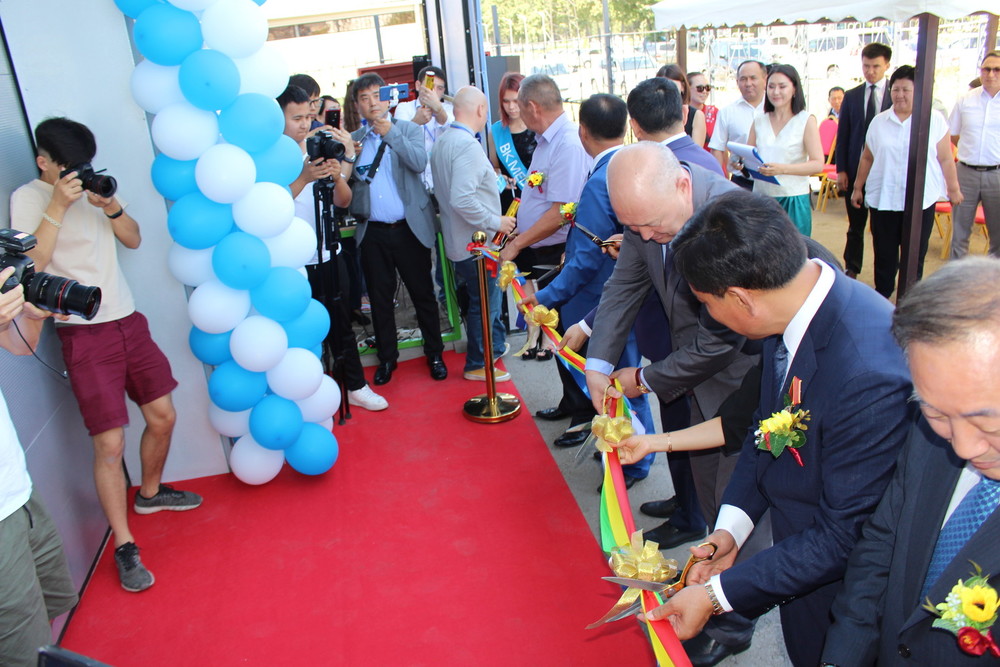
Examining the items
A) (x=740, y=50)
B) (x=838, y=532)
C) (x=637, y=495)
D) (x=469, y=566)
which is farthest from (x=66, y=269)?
(x=740, y=50)

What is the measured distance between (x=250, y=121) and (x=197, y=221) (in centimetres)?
49

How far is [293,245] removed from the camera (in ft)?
11.5

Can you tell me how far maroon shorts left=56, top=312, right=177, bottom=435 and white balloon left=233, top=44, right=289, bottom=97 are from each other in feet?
3.80

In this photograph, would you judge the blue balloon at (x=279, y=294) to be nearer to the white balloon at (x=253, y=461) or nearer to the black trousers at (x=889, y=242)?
the white balloon at (x=253, y=461)

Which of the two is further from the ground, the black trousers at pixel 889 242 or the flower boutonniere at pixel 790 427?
the flower boutonniere at pixel 790 427

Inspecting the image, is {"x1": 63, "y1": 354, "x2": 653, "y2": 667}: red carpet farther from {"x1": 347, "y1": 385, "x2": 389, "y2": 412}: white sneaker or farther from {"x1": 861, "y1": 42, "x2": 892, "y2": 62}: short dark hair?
{"x1": 861, "y1": 42, "x2": 892, "y2": 62}: short dark hair

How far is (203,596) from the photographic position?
3064 millimetres

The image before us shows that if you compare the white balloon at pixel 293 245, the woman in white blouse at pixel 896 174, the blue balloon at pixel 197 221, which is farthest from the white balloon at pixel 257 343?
the woman in white blouse at pixel 896 174

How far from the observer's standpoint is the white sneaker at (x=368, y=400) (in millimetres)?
4621

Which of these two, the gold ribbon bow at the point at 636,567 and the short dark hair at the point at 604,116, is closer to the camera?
the gold ribbon bow at the point at 636,567

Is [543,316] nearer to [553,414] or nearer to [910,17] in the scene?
[553,414]

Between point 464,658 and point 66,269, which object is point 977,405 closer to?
point 464,658

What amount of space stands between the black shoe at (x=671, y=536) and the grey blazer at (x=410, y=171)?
2.45 m

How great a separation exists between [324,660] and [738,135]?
4891 millimetres
